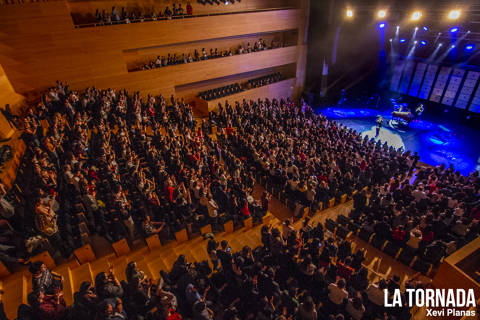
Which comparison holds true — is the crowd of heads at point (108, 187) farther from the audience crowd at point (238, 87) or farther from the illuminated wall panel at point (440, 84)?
the illuminated wall panel at point (440, 84)

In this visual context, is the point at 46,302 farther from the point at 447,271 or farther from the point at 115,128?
the point at 115,128

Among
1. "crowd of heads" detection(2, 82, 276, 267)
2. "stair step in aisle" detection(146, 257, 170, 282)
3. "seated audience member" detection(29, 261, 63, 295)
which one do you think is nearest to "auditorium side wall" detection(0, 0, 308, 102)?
"crowd of heads" detection(2, 82, 276, 267)

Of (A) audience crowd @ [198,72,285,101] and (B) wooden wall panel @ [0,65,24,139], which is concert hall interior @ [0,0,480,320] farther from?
(A) audience crowd @ [198,72,285,101]

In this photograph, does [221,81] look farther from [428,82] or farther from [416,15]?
[428,82]

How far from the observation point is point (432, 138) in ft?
41.7

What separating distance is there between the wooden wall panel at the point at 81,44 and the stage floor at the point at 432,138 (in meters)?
8.96

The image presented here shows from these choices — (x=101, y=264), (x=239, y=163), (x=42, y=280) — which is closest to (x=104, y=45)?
(x=239, y=163)

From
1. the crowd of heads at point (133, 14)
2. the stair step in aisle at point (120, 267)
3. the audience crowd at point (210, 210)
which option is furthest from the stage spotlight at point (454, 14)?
the stair step in aisle at point (120, 267)

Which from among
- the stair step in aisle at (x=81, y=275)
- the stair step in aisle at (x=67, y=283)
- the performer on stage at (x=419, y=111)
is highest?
the stair step in aisle at (x=67, y=283)

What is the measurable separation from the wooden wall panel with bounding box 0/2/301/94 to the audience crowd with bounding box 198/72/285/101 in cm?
99

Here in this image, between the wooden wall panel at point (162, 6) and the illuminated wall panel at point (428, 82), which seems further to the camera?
the illuminated wall panel at point (428, 82)

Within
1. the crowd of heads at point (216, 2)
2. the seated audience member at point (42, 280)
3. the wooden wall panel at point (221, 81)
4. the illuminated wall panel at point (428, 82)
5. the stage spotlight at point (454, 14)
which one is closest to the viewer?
the seated audience member at point (42, 280)

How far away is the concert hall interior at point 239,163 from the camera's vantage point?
450 centimetres

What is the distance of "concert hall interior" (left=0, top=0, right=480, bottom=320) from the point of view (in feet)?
14.8
